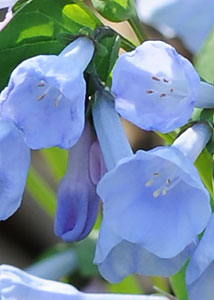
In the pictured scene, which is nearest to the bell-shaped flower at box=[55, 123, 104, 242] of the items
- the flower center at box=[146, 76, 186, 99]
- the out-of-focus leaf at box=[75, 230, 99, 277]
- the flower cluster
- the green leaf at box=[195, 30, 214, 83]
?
the flower cluster

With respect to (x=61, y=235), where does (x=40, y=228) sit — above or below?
below

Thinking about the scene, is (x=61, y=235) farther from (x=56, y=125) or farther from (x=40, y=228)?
(x=40, y=228)

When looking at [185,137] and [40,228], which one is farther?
[40,228]

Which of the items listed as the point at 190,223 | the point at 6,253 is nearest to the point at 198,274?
the point at 190,223

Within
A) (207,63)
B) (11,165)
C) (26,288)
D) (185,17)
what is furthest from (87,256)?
(11,165)

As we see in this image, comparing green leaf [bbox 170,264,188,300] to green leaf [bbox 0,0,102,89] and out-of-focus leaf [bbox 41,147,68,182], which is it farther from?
out-of-focus leaf [bbox 41,147,68,182]

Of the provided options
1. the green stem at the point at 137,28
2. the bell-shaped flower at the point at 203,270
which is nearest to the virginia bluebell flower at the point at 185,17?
the green stem at the point at 137,28
